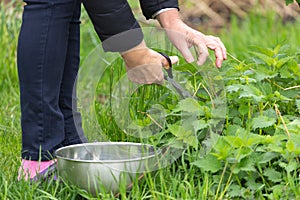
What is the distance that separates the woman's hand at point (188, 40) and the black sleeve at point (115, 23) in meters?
0.11

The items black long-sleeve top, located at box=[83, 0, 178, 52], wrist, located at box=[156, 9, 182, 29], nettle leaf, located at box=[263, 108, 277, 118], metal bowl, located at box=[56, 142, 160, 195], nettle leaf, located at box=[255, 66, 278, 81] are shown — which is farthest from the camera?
nettle leaf, located at box=[255, 66, 278, 81]

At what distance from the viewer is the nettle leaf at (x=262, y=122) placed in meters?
2.04

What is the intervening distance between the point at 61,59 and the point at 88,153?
306mm

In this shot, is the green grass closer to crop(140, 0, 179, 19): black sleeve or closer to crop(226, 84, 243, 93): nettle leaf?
crop(140, 0, 179, 19): black sleeve

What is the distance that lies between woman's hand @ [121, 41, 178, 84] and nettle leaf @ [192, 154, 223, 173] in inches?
11.8

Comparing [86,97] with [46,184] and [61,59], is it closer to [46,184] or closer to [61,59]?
[61,59]

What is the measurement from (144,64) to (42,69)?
31cm

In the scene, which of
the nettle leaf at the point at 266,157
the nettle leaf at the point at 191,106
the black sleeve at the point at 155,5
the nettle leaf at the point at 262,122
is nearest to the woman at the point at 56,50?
the black sleeve at the point at 155,5

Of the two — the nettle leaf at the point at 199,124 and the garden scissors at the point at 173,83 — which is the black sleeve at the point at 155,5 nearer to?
the garden scissors at the point at 173,83

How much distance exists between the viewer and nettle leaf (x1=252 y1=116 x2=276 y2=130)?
6.70 ft

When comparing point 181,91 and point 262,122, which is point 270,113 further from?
point 181,91

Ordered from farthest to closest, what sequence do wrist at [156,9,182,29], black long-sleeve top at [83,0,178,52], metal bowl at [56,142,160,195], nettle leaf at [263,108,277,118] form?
nettle leaf at [263,108,277,118] < wrist at [156,9,182,29] < black long-sleeve top at [83,0,178,52] < metal bowl at [56,142,160,195]

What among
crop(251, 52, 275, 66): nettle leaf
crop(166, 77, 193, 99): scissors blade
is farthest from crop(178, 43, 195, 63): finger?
crop(251, 52, 275, 66): nettle leaf

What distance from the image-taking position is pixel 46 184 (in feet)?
6.56
